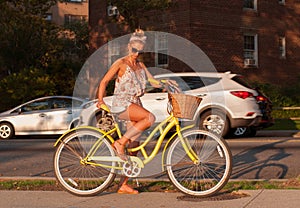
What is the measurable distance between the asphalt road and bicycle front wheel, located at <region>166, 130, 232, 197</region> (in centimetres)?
32

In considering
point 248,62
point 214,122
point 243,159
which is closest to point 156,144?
point 243,159

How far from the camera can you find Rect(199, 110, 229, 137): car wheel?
16469 millimetres

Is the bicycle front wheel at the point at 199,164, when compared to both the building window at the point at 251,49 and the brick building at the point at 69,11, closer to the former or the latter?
the building window at the point at 251,49

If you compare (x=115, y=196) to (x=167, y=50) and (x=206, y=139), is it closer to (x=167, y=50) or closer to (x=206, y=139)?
(x=206, y=139)

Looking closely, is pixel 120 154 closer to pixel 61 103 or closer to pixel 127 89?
pixel 127 89

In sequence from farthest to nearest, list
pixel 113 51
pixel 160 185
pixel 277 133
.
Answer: pixel 113 51 → pixel 277 133 → pixel 160 185

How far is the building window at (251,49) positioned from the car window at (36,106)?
15.2 meters

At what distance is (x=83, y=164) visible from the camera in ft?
25.9

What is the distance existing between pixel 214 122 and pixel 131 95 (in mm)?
9098

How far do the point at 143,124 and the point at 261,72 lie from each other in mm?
26441

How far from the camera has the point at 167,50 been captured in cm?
Result: 3094

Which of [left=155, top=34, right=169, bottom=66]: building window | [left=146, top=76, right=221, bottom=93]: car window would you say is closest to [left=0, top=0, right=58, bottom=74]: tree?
[left=155, top=34, right=169, bottom=66]: building window

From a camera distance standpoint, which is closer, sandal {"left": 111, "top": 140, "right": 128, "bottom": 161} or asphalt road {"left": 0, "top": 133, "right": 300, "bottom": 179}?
sandal {"left": 111, "top": 140, "right": 128, "bottom": 161}

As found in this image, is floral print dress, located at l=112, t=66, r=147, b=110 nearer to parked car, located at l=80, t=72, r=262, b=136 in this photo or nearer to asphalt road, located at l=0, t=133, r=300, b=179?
asphalt road, located at l=0, t=133, r=300, b=179
